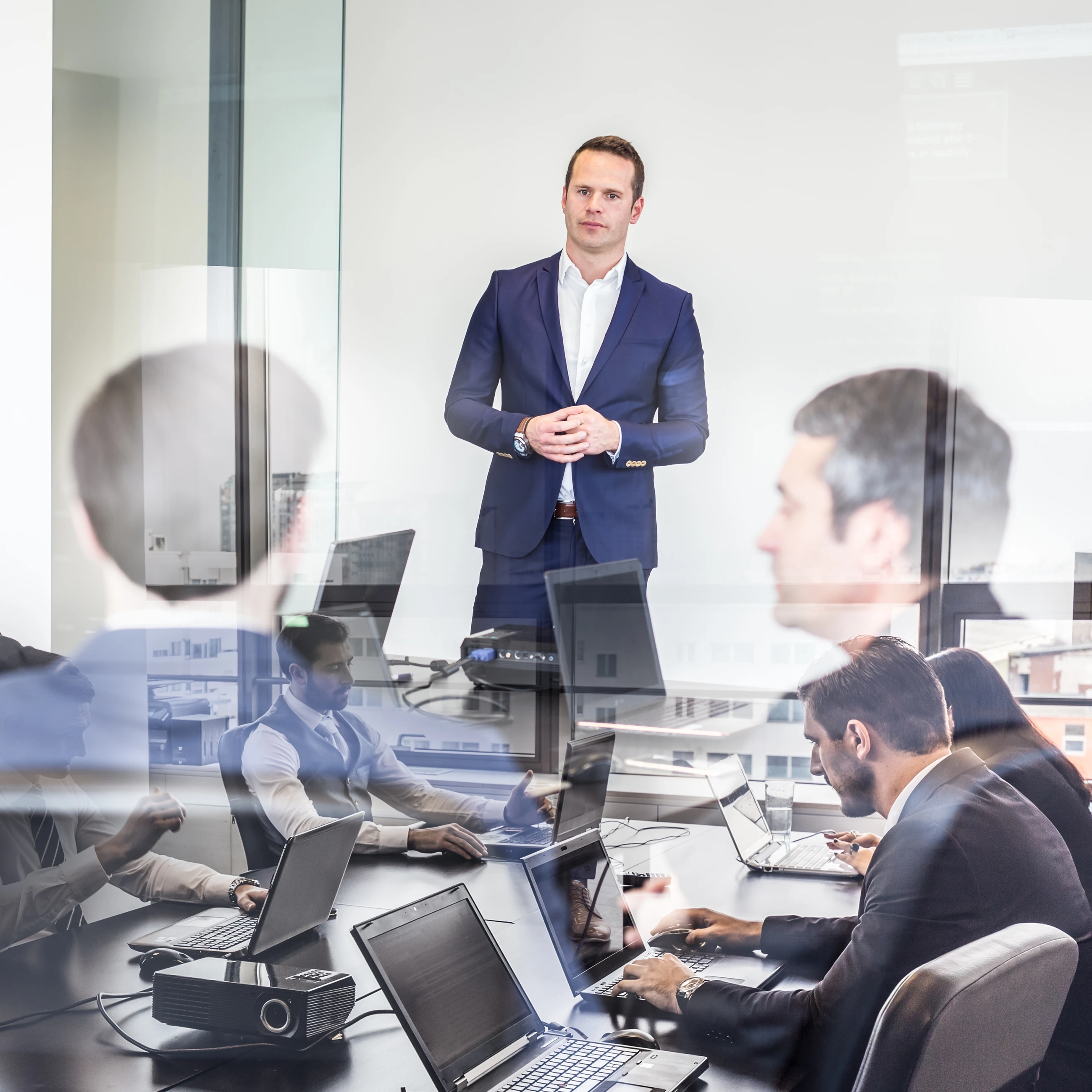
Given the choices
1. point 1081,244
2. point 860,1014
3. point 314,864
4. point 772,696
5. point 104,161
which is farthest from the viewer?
point 104,161

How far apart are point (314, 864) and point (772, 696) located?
1022 mm

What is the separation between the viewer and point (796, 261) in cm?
219

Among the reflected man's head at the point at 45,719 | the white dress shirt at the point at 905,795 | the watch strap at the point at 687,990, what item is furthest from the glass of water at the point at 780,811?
the reflected man's head at the point at 45,719

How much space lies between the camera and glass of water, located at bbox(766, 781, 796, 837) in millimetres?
2205

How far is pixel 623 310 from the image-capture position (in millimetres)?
2285

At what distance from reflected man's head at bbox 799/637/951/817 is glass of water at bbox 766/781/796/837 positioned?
0.08m

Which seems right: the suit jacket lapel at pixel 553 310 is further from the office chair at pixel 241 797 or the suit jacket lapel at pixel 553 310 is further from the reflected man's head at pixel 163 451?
the office chair at pixel 241 797

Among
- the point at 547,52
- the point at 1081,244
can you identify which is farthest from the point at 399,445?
the point at 1081,244

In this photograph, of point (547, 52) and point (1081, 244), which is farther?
point (547, 52)

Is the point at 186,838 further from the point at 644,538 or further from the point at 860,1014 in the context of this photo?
the point at 860,1014

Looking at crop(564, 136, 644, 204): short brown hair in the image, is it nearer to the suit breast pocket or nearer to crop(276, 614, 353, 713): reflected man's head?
the suit breast pocket

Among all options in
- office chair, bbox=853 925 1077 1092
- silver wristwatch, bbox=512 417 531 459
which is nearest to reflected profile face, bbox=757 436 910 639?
silver wristwatch, bbox=512 417 531 459

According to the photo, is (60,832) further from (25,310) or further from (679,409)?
(679,409)

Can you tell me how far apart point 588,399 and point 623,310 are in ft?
0.68
